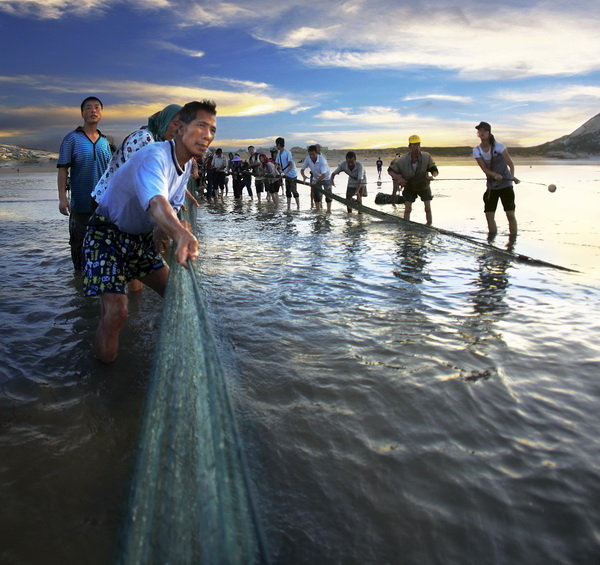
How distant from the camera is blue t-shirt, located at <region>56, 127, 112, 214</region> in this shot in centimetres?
502

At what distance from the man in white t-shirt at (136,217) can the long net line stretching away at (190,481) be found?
2.98ft

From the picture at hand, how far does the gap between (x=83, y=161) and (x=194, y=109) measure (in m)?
2.90

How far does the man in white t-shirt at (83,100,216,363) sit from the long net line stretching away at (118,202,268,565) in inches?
35.8

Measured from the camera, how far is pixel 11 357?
357 cm

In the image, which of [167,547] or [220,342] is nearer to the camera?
[167,547]

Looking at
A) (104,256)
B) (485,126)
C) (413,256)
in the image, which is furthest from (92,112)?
(485,126)

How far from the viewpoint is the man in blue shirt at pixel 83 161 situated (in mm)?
4988

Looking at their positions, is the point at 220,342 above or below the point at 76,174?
below

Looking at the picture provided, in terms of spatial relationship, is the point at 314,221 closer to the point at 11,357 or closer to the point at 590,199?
the point at 11,357

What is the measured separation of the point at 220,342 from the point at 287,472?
1.81 metres

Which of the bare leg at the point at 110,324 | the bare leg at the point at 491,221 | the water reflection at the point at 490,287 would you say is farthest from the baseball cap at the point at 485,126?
the bare leg at the point at 110,324

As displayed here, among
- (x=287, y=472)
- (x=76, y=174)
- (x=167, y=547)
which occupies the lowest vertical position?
(x=287, y=472)

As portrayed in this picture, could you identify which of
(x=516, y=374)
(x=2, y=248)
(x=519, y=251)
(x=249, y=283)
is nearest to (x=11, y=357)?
(x=249, y=283)

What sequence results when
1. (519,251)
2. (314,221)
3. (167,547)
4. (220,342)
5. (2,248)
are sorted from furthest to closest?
(314,221) < (2,248) < (519,251) < (220,342) < (167,547)
